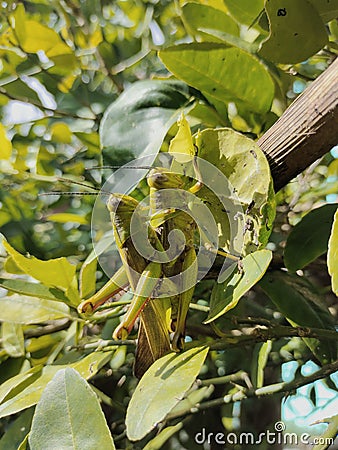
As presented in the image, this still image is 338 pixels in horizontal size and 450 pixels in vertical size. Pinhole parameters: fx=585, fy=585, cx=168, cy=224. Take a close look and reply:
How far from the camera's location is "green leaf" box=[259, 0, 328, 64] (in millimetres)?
382

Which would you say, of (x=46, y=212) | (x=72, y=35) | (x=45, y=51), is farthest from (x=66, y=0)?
(x=46, y=212)

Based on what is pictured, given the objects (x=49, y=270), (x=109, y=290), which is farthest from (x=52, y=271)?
(x=109, y=290)

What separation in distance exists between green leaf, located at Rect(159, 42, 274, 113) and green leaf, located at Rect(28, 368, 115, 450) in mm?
230

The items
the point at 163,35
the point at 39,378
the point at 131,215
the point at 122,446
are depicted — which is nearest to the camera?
the point at 131,215

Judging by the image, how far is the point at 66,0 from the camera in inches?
33.7

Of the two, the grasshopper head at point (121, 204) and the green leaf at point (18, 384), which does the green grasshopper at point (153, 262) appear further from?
the green leaf at point (18, 384)

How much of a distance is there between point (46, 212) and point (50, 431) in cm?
55

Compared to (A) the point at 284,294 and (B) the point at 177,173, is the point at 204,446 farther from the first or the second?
(B) the point at 177,173

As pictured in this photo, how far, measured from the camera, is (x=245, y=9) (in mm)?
482

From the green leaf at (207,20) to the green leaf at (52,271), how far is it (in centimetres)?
23

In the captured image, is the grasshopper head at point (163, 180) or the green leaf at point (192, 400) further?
the green leaf at point (192, 400)

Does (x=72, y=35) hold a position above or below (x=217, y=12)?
below

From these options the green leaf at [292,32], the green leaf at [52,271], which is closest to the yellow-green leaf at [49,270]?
the green leaf at [52,271]

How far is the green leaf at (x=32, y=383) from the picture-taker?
0.41m
